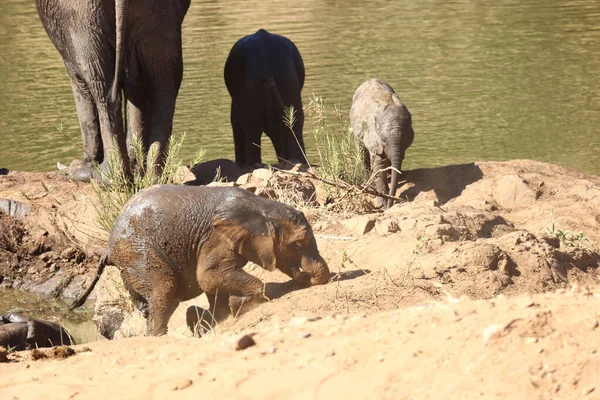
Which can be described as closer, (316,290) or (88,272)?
(316,290)

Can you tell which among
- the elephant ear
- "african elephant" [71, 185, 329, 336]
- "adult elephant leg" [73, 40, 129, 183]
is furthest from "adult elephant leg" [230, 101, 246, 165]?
the elephant ear

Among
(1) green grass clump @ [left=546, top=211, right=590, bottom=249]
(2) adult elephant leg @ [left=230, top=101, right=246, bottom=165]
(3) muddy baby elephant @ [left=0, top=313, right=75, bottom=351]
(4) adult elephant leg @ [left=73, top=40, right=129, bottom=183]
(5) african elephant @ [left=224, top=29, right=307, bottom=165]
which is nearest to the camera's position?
(3) muddy baby elephant @ [left=0, top=313, right=75, bottom=351]

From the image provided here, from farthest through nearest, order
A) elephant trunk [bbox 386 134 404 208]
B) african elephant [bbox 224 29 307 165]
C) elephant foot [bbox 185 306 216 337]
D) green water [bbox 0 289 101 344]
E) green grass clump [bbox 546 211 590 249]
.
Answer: african elephant [bbox 224 29 307 165] → elephant trunk [bbox 386 134 404 208] → green water [bbox 0 289 101 344] → green grass clump [bbox 546 211 590 249] → elephant foot [bbox 185 306 216 337]

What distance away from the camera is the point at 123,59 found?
970 cm

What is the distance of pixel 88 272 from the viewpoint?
9633mm

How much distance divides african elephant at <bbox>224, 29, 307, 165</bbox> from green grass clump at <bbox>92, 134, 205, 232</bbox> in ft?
4.56

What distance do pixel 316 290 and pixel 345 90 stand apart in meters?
9.10

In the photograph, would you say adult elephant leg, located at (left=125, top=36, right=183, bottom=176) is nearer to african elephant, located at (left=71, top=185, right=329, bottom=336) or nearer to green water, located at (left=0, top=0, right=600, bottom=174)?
green water, located at (left=0, top=0, right=600, bottom=174)

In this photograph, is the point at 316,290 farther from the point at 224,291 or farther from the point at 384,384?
the point at 384,384

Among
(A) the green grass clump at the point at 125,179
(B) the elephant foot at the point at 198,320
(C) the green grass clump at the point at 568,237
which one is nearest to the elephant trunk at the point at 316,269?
(B) the elephant foot at the point at 198,320

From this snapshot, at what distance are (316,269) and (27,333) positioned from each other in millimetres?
2288

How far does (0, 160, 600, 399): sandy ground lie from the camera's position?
4.19 metres

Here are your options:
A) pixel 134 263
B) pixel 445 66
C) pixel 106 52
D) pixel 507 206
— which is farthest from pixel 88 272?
pixel 445 66

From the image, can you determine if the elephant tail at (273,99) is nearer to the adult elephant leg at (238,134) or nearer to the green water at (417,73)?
the adult elephant leg at (238,134)
